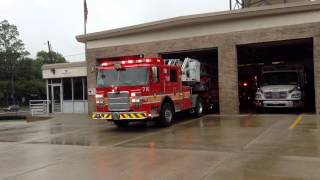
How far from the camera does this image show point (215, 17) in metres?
23.3

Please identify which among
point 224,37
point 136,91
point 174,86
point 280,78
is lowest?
point 136,91

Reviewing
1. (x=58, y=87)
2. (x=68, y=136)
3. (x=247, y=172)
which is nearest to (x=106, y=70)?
(x=68, y=136)

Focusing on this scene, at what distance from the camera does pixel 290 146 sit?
12344 mm

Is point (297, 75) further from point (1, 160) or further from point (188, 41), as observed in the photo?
point (1, 160)

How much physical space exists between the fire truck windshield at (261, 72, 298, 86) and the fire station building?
122cm

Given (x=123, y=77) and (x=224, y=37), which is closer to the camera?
(x=123, y=77)

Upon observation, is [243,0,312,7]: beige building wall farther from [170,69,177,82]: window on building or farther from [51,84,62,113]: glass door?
[51,84,62,113]: glass door

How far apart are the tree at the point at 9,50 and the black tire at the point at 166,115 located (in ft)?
255

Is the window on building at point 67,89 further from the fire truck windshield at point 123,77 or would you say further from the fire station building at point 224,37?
the fire truck windshield at point 123,77

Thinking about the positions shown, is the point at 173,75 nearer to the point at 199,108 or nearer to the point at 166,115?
the point at 166,115

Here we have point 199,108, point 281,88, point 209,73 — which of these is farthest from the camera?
point 209,73

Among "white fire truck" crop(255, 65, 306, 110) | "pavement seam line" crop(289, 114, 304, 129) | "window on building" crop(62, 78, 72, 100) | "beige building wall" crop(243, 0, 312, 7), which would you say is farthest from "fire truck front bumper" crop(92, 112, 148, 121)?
"beige building wall" crop(243, 0, 312, 7)

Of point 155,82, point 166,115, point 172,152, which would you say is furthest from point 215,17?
point 172,152

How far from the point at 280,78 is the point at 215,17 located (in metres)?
4.71
